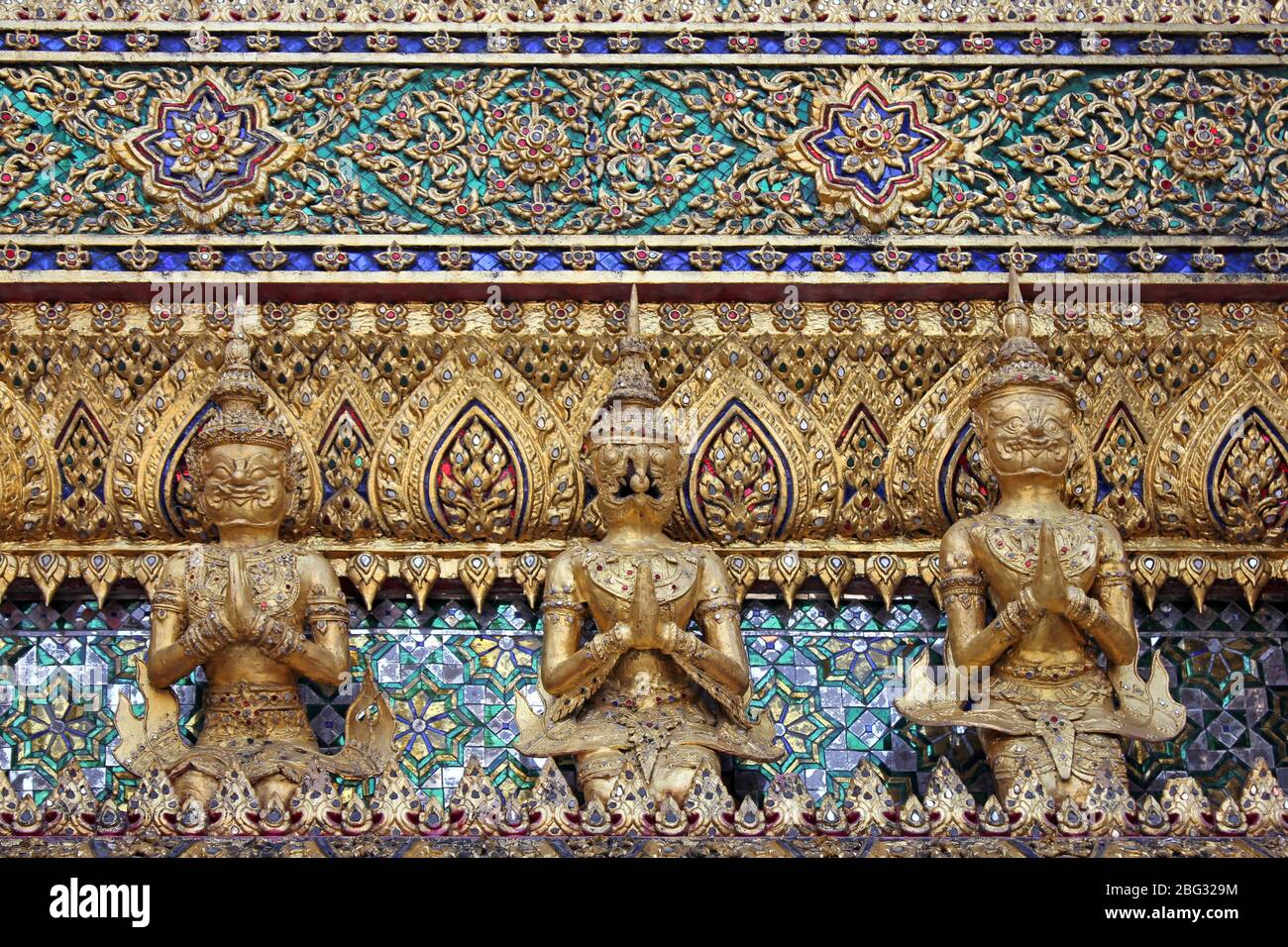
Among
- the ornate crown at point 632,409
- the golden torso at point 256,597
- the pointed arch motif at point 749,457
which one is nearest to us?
the golden torso at point 256,597

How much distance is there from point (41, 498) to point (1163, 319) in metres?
3.78

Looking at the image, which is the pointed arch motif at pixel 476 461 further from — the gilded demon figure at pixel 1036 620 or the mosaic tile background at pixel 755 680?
the gilded demon figure at pixel 1036 620

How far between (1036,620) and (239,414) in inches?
100

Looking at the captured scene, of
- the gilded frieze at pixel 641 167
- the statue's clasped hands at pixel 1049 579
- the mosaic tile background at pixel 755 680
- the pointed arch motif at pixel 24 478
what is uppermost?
the gilded frieze at pixel 641 167

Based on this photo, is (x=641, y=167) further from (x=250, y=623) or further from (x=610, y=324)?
(x=250, y=623)

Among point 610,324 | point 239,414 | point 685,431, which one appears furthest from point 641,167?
point 239,414

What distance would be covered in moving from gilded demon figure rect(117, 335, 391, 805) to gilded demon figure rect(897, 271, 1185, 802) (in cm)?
180

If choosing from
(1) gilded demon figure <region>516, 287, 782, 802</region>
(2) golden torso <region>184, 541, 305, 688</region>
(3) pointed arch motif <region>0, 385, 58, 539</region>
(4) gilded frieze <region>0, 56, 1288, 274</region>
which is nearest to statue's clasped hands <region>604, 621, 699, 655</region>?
(1) gilded demon figure <region>516, 287, 782, 802</region>

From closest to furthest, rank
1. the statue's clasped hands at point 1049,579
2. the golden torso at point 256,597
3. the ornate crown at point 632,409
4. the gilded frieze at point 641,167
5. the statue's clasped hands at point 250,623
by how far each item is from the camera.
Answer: the statue's clasped hands at point 1049,579 < the statue's clasped hands at point 250,623 < the golden torso at point 256,597 < the ornate crown at point 632,409 < the gilded frieze at point 641,167

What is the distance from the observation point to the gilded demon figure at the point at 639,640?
24.2ft

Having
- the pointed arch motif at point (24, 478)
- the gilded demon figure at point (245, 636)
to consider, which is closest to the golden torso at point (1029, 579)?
the gilded demon figure at point (245, 636)

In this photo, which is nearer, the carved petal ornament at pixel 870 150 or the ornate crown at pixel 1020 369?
the ornate crown at pixel 1020 369

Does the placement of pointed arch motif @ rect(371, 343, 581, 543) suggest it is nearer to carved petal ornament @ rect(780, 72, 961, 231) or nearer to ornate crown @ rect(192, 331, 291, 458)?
ornate crown @ rect(192, 331, 291, 458)

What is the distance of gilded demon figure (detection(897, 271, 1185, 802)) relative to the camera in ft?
24.2
